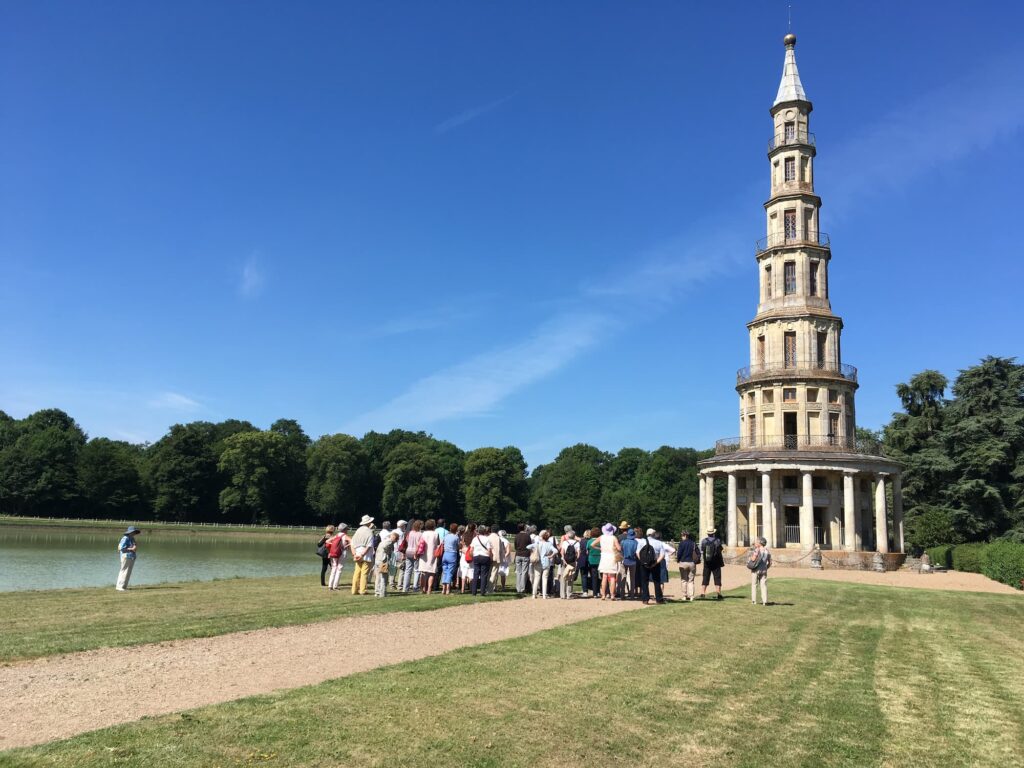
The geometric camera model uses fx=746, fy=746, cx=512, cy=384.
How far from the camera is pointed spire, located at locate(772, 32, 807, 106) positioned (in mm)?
54656

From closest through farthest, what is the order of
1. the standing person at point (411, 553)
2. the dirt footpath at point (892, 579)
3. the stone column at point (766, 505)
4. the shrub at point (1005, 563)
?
the standing person at point (411, 553), the dirt footpath at point (892, 579), the shrub at point (1005, 563), the stone column at point (766, 505)

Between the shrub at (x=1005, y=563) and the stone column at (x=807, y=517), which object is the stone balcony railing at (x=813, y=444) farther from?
the shrub at (x=1005, y=563)

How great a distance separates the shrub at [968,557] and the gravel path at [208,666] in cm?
3522

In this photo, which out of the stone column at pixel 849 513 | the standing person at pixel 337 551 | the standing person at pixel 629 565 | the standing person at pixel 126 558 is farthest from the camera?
the stone column at pixel 849 513

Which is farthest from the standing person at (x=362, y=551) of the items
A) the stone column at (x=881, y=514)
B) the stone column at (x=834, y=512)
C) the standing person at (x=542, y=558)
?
the stone column at (x=881, y=514)

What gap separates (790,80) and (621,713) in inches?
2280

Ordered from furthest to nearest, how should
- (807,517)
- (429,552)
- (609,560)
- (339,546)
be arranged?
(807,517), (339,546), (609,560), (429,552)

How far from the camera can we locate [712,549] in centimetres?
2036

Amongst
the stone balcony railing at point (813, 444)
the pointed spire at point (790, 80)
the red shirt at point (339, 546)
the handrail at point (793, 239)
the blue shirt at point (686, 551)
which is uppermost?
the pointed spire at point (790, 80)

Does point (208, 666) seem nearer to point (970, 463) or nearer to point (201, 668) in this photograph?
point (201, 668)

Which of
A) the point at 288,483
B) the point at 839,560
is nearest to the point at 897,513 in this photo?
the point at 839,560

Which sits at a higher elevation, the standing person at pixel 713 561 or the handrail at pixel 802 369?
the handrail at pixel 802 369

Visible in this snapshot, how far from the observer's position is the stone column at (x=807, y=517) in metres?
46.1

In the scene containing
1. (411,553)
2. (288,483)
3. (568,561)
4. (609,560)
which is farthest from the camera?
(288,483)
